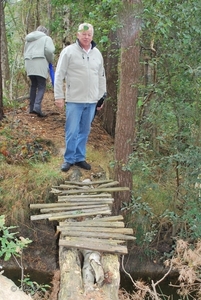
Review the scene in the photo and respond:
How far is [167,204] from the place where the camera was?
6543 mm

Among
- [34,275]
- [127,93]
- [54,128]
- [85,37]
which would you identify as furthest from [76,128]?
[34,275]

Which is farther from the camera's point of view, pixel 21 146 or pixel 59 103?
pixel 21 146

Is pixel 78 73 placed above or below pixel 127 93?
above

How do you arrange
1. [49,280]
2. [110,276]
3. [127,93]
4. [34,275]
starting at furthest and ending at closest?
[34,275] → [49,280] → [127,93] → [110,276]

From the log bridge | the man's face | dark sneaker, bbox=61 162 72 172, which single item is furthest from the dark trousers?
the log bridge

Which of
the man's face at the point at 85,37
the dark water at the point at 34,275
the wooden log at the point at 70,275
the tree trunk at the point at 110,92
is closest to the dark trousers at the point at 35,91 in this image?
the tree trunk at the point at 110,92

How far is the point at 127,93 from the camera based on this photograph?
551 cm

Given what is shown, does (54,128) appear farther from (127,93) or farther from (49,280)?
(49,280)

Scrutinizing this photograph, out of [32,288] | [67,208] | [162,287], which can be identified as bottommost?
[162,287]

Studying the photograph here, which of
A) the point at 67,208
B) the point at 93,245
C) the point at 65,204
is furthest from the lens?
the point at 65,204

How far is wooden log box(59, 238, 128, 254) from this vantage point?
4.18 m

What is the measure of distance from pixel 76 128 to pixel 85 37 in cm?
135

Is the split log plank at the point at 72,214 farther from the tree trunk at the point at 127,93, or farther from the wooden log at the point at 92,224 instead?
the tree trunk at the point at 127,93

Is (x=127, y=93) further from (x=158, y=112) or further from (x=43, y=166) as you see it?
(x=43, y=166)
